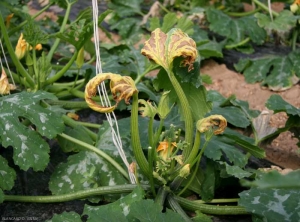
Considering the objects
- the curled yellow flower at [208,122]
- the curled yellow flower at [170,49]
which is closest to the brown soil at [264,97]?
the curled yellow flower at [208,122]

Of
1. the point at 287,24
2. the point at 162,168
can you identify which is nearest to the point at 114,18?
the point at 287,24

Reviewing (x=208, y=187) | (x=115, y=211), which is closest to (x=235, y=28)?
(x=208, y=187)

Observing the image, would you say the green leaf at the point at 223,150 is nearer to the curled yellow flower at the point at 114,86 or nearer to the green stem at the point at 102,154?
the green stem at the point at 102,154

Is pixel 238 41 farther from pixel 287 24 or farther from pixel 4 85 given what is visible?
pixel 4 85

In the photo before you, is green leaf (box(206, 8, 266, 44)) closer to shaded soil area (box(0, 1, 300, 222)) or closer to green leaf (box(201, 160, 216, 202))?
shaded soil area (box(0, 1, 300, 222))

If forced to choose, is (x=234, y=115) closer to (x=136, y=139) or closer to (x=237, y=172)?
(x=237, y=172)

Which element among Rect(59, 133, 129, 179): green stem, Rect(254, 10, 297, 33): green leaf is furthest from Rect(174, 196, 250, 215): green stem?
Rect(254, 10, 297, 33): green leaf
